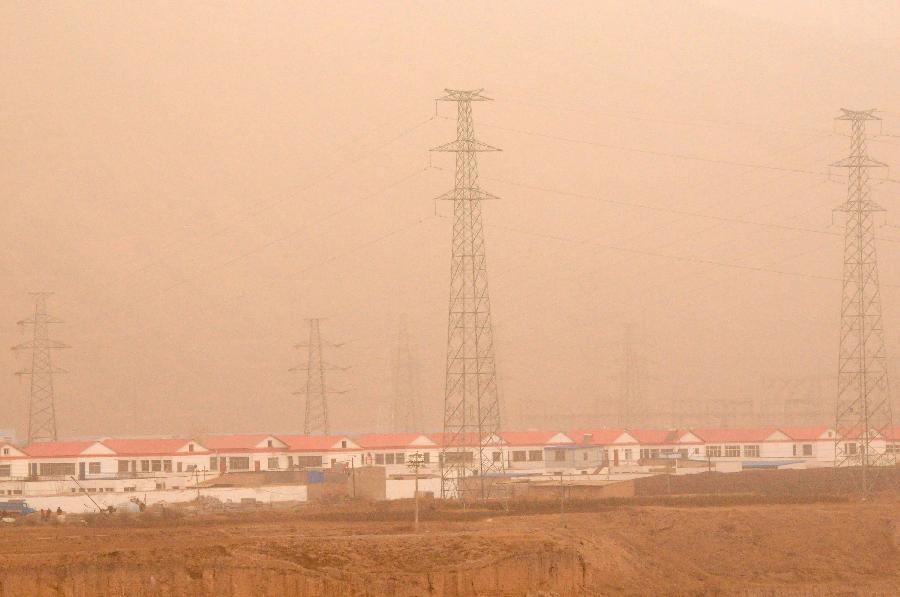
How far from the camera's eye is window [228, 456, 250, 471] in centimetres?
8075

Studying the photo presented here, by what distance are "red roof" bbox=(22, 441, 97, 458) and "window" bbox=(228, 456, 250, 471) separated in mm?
8213

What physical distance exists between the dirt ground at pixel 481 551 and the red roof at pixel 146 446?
21.7 metres

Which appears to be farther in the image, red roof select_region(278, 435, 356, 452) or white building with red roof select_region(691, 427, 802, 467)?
white building with red roof select_region(691, 427, 802, 467)

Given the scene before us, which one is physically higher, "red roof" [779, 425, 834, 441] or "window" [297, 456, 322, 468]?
"red roof" [779, 425, 834, 441]

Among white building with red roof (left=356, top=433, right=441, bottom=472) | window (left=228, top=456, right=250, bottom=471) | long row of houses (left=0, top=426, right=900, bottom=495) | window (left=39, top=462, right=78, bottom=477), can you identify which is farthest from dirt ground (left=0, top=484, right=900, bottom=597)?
white building with red roof (left=356, top=433, right=441, bottom=472)

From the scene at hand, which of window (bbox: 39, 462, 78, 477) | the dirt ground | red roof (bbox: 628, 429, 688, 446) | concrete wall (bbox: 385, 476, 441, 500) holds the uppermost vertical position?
red roof (bbox: 628, 429, 688, 446)

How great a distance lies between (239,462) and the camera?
80.9 metres

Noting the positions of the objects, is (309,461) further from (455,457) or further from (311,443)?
(455,457)

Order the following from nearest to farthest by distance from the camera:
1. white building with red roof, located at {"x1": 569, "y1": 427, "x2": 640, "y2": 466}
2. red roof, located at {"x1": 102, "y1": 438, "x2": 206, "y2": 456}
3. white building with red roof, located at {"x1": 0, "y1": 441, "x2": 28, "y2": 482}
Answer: white building with red roof, located at {"x1": 0, "y1": 441, "x2": 28, "y2": 482} < red roof, located at {"x1": 102, "y1": 438, "x2": 206, "y2": 456} < white building with red roof, located at {"x1": 569, "y1": 427, "x2": 640, "y2": 466}

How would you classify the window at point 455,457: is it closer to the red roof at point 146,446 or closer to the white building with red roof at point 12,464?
the red roof at point 146,446

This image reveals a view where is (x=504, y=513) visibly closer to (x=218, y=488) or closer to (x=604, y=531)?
(x=604, y=531)

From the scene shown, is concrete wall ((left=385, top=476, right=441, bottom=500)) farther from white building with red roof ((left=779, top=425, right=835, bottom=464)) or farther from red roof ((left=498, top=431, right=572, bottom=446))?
white building with red roof ((left=779, top=425, right=835, bottom=464))

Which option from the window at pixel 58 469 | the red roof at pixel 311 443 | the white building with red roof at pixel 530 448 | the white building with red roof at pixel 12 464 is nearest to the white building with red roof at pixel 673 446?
the white building with red roof at pixel 530 448

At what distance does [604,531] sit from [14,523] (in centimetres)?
2321
